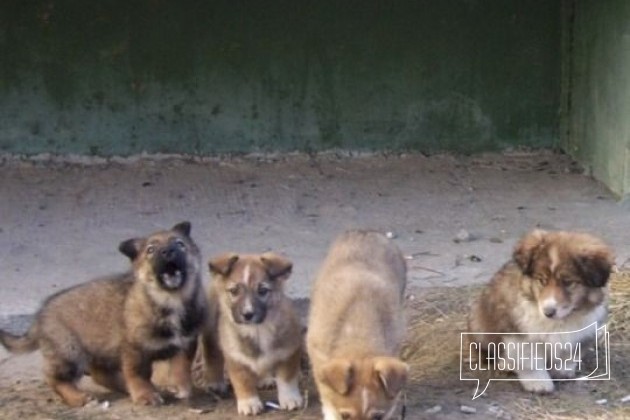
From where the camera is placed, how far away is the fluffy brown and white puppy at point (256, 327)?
5.80m

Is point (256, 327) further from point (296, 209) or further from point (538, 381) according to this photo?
point (296, 209)

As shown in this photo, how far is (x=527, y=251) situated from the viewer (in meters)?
5.95

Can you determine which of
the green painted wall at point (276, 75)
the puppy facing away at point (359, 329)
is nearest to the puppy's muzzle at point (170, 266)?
the puppy facing away at point (359, 329)

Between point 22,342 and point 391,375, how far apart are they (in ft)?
6.71

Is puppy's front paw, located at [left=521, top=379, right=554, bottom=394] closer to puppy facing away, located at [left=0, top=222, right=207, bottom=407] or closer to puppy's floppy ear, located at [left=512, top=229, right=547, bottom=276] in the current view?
puppy's floppy ear, located at [left=512, top=229, right=547, bottom=276]

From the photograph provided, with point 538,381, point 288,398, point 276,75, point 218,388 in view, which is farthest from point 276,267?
point 276,75

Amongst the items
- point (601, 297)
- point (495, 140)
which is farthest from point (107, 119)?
point (601, 297)

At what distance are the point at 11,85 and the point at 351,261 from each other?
5.39 meters

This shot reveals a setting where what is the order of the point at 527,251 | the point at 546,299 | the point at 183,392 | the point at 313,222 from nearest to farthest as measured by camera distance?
the point at 546,299 < the point at 527,251 < the point at 183,392 < the point at 313,222

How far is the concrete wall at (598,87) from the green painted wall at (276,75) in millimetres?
151

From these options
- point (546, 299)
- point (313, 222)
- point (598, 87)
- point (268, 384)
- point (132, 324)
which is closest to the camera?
point (546, 299)

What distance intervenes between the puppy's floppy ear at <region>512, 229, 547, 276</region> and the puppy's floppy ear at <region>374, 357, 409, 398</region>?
1.03 meters

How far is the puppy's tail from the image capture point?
6.29 meters

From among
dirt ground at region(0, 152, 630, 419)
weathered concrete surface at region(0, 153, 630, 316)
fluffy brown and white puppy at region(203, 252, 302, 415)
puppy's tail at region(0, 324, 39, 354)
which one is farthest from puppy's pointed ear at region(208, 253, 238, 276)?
weathered concrete surface at region(0, 153, 630, 316)
